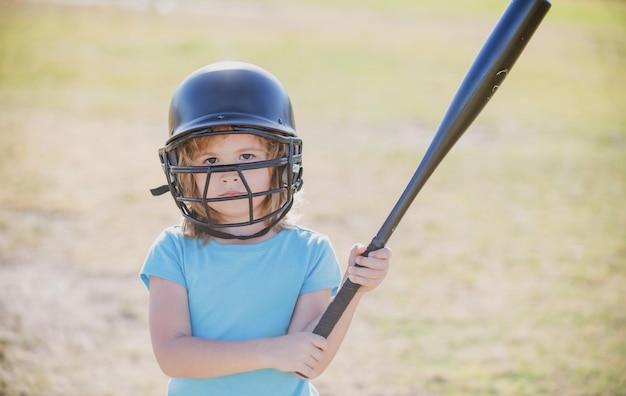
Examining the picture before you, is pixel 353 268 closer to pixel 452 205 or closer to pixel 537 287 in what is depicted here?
pixel 537 287

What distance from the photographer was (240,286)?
78.1 inches

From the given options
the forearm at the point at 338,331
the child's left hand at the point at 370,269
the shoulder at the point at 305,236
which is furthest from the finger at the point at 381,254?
the shoulder at the point at 305,236

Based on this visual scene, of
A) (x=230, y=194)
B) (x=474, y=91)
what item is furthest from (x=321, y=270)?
(x=474, y=91)

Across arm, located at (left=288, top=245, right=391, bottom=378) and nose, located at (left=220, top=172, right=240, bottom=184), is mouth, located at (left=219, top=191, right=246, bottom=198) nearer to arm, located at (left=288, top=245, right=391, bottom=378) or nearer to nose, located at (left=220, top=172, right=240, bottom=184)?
nose, located at (left=220, top=172, right=240, bottom=184)

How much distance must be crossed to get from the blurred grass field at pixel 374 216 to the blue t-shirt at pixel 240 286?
1903 millimetres

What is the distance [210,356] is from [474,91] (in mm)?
1160

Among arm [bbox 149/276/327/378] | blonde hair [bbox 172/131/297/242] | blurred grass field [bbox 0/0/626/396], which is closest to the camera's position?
arm [bbox 149/276/327/378]

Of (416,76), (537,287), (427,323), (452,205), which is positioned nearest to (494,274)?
(537,287)

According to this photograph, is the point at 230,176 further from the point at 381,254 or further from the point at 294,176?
the point at 381,254

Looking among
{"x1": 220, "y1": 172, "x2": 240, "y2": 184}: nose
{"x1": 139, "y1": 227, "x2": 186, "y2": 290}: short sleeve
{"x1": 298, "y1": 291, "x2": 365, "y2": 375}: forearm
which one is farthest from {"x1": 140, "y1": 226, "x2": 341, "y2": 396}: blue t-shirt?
{"x1": 220, "y1": 172, "x2": 240, "y2": 184}: nose

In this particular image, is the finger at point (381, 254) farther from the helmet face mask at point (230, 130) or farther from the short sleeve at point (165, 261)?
the short sleeve at point (165, 261)

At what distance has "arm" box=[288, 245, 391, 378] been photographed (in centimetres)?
189

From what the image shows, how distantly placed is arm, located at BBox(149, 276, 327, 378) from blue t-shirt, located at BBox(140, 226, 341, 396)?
0.25ft

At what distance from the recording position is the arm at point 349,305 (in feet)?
6.22
